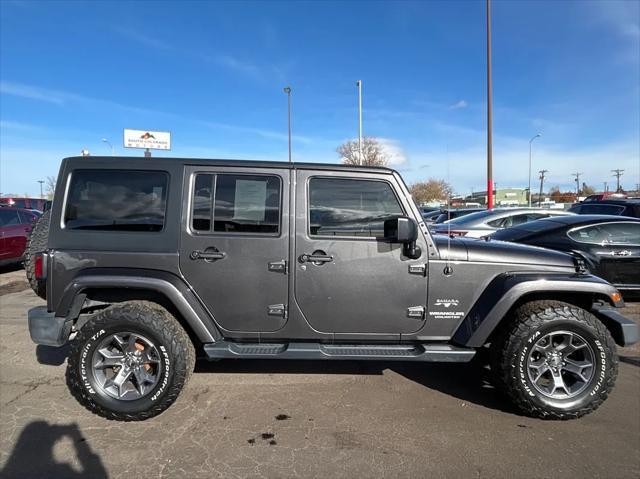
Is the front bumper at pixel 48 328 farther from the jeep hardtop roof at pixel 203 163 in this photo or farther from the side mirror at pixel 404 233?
the side mirror at pixel 404 233

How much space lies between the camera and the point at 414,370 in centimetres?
417

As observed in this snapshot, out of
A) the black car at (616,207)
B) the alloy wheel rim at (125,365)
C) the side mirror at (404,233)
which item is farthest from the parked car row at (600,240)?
the alloy wheel rim at (125,365)

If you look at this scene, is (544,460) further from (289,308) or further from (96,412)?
(96,412)

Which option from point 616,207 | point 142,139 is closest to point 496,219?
point 616,207

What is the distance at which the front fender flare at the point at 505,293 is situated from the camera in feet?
10.4

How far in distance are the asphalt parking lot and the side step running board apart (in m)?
0.46

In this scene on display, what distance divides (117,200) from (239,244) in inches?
42.5

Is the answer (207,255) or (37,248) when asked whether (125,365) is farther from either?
(37,248)

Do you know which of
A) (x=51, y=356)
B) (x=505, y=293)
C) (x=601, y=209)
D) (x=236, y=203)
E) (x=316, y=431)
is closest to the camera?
(x=316, y=431)

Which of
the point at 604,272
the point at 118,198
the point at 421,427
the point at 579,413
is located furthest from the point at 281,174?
the point at 604,272

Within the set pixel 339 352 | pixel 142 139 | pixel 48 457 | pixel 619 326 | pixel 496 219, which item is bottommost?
pixel 48 457

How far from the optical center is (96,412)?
3.15m

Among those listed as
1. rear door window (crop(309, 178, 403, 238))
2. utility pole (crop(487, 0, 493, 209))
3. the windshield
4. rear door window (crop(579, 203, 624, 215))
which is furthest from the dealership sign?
rear door window (crop(309, 178, 403, 238))

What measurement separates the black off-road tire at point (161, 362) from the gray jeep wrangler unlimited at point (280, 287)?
0.04 ft
